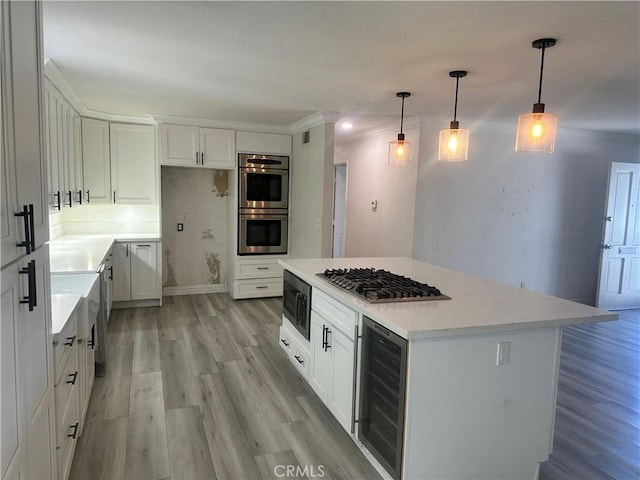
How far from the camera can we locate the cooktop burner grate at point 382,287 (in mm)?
2320

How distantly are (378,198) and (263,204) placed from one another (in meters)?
1.55

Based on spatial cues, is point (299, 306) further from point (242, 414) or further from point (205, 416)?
point (205, 416)

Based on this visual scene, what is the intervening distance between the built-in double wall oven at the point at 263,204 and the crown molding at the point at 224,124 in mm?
329

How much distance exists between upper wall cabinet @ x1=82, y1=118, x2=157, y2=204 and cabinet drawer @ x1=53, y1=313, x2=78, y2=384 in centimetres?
319

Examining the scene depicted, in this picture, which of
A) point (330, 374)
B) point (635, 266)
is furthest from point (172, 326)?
point (635, 266)

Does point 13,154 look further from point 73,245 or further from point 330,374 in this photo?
point 73,245

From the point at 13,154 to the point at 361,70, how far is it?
2.34 meters

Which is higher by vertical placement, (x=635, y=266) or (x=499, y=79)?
(x=499, y=79)

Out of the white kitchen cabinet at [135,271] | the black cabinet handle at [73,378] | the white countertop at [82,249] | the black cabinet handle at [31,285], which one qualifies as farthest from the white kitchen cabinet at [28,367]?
the white kitchen cabinet at [135,271]

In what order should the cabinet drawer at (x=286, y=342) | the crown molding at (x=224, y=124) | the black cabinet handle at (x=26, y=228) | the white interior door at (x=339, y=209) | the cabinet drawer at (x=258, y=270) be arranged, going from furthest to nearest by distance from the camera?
1. the white interior door at (x=339, y=209)
2. the cabinet drawer at (x=258, y=270)
3. the crown molding at (x=224, y=124)
4. the cabinet drawer at (x=286, y=342)
5. the black cabinet handle at (x=26, y=228)

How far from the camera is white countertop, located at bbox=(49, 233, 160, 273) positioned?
3.28 metres

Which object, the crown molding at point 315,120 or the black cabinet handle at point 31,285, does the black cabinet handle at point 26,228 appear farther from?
the crown molding at point 315,120

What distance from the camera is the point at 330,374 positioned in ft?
8.82

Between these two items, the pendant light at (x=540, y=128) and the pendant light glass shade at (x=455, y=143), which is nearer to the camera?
the pendant light at (x=540, y=128)
